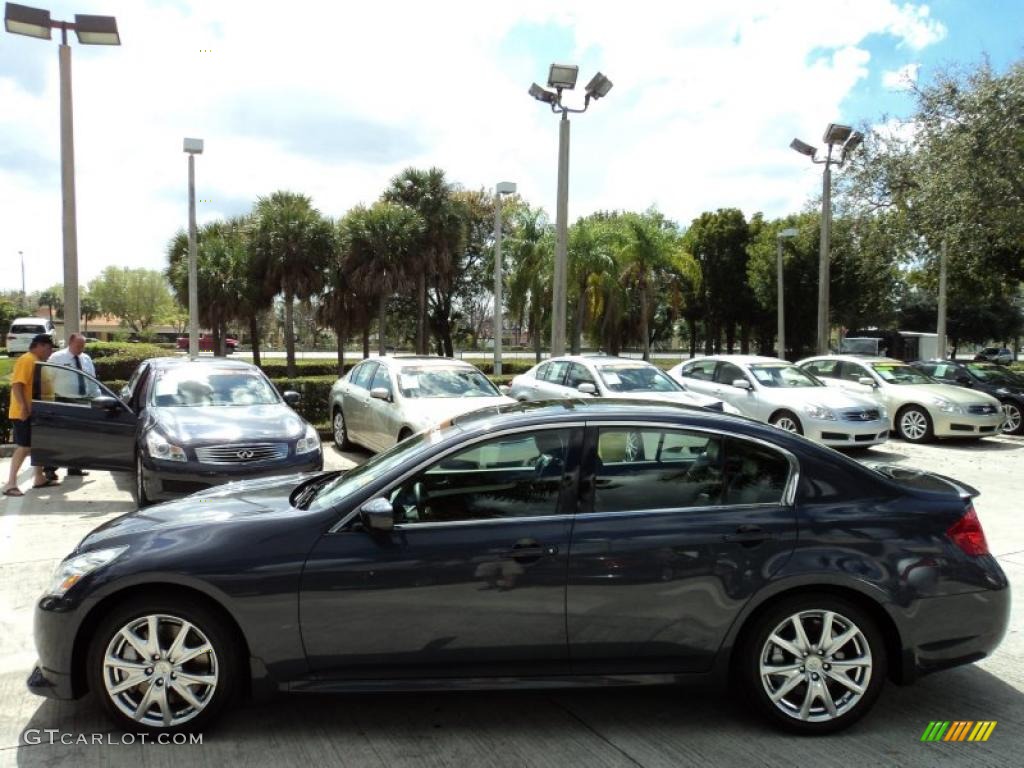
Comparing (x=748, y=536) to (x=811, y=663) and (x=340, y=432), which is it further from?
(x=340, y=432)

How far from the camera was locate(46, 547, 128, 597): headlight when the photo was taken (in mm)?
3283

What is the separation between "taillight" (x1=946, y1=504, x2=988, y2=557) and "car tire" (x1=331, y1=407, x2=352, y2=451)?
9158 mm

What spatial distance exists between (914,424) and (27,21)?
1493 centimetres

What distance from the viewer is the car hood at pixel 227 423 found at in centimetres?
734

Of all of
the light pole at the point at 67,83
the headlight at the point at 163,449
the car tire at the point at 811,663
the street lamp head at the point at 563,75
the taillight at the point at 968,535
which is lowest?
the car tire at the point at 811,663

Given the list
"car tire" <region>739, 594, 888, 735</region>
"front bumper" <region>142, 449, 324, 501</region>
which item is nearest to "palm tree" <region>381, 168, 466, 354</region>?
"front bumper" <region>142, 449, 324, 501</region>

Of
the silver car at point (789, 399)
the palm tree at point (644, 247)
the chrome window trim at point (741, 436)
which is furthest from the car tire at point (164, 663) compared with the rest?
the palm tree at point (644, 247)

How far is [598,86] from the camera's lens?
14.3 m

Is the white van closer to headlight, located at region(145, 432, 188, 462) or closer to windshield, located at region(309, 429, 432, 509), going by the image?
headlight, located at region(145, 432, 188, 462)

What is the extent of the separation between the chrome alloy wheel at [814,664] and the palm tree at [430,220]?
89.8 ft

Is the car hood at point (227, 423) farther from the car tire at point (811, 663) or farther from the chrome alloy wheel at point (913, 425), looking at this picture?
the chrome alloy wheel at point (913, 425)

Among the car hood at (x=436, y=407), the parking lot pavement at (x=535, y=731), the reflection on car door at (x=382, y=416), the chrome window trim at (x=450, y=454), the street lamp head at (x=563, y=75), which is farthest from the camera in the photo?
the street lamp head at (x=563, y=75)

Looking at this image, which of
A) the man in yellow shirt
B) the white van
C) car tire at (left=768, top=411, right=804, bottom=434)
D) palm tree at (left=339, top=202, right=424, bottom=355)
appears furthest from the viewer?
the white van

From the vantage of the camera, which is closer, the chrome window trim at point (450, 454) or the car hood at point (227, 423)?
the chrome window trim at point (450, 454)
